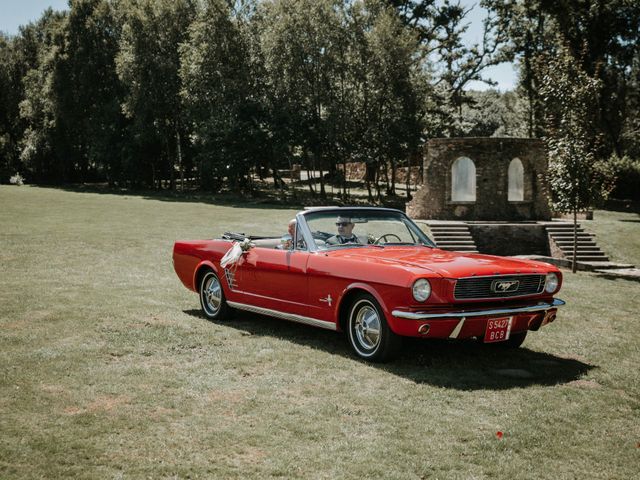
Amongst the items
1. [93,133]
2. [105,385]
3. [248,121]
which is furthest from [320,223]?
[93,133]

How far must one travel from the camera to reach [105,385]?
606cm

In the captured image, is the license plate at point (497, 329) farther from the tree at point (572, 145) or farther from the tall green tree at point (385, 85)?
the tall green tree at point (385, 85)

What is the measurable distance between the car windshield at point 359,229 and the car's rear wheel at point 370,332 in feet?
3.41

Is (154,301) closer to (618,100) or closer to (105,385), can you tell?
(105,385)

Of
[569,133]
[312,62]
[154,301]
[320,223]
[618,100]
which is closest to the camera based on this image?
[320,223]

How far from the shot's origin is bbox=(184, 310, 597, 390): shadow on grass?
6.50m

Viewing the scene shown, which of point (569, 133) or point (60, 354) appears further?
point (569, 133)

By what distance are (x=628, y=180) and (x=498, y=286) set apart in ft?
126

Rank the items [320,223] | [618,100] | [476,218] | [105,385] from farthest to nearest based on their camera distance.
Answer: [618,100]
[476,218]
[320,223]
[105,385]

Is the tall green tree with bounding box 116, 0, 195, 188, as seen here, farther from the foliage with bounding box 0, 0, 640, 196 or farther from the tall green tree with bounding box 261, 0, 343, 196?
the tall green tree with bounding box 261, 0, 343, 196

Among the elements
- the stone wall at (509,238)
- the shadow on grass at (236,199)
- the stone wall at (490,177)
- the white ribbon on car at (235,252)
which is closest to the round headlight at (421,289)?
the white ribbon on car at (235,252)

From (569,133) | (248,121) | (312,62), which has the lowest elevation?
(569,133)

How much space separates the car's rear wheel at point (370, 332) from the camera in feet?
22.4

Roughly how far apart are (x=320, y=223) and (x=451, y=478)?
4.30m
